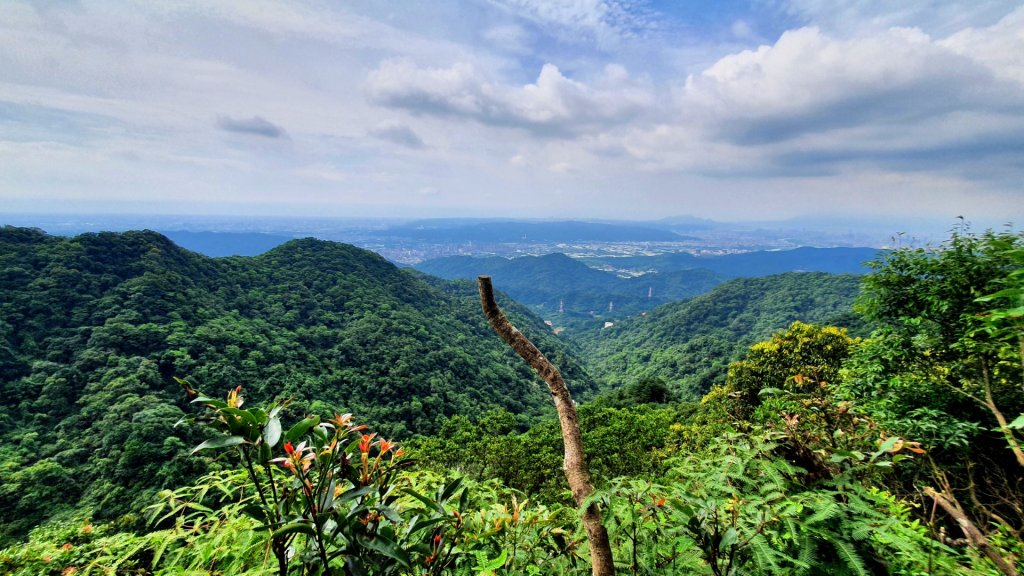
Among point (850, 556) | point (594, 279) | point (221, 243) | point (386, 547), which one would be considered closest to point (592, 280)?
point (594, 279)

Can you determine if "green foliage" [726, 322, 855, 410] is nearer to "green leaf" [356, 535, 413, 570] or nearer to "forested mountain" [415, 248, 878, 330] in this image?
"green leaf" [356, 535, 413, 570]

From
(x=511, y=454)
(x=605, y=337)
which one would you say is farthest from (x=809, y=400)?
(x=605, y=337)

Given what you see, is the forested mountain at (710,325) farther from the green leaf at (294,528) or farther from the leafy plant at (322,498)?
the green leaf at (294,528)

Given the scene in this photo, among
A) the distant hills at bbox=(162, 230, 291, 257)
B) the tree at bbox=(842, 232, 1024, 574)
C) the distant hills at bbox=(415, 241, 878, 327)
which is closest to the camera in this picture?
the tree at bbox=(842, 232, 1024, 574)

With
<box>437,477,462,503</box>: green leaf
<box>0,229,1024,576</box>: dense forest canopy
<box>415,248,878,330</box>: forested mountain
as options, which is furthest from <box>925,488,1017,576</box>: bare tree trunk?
<box>415,248,878,330</box>: forested mountain

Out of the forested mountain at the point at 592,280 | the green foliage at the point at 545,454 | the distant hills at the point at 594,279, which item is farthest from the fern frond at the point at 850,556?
the distant hills at the point at 594,279
